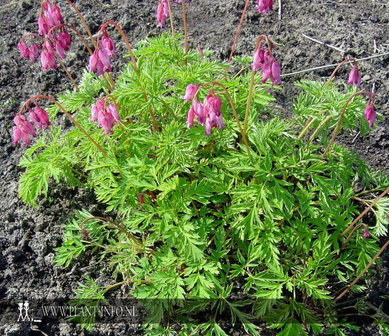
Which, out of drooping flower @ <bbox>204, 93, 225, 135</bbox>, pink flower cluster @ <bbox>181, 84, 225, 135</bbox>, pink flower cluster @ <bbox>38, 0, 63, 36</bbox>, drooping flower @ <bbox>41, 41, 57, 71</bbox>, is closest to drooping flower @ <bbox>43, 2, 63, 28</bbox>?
pink flower cluster @ <bbox>38, 0, 63, 36</bbox>

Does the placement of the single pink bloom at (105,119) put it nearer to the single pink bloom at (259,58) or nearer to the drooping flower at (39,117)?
the drooping flower at (39,117)

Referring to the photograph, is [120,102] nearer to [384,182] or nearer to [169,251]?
[169,251]

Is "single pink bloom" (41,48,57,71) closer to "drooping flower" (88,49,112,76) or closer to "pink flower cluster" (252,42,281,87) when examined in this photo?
"drooping flower" (88,49,112,76)

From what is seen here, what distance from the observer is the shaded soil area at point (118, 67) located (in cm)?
362

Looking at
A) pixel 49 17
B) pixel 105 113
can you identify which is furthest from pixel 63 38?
pixel 105 113

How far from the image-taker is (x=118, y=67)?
5.15 metres

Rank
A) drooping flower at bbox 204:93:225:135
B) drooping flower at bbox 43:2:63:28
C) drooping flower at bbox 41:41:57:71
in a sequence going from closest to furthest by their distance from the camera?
drooping flower at bbox 204:93:225:135, drooping flower at bbox 41:41:57:71, drooping flower at bbox 43:2:63:28

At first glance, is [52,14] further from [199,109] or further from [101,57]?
[199,109]

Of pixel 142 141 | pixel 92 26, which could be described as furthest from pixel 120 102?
pixel 92 26

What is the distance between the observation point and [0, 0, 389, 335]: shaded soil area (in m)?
3.62

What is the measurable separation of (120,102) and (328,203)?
5.64 ft

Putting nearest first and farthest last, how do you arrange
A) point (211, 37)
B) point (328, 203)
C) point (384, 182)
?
point (328, 203), point (384, 182), point (211, 37)

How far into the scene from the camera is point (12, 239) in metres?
3.81

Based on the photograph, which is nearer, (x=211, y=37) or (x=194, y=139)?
(x=194, y=139)
